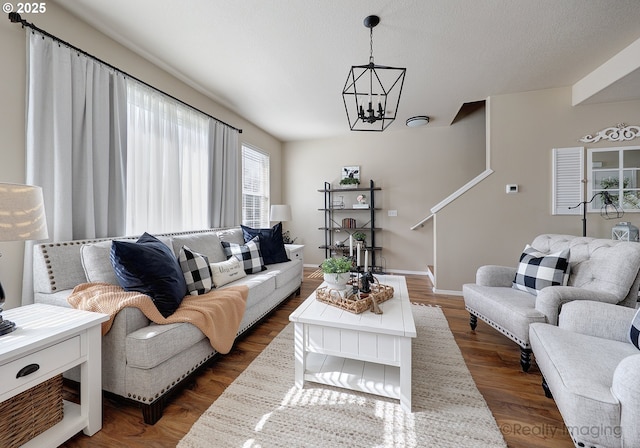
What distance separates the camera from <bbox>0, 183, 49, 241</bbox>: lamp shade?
108cm

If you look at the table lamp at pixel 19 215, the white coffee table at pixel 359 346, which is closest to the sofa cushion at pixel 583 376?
the white coffee table at pixel 359 346

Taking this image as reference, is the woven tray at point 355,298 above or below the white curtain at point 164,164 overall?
below

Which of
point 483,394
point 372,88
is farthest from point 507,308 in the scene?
point 372,88

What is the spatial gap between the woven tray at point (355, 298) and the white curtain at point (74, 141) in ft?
6.03

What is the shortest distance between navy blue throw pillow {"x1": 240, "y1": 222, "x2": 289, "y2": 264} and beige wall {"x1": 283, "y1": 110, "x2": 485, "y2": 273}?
2.08 m

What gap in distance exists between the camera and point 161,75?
272 centimetres

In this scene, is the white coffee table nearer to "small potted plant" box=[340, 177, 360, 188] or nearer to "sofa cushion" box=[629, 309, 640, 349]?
"sofa cushion" box=[629, 309, 640, 349]

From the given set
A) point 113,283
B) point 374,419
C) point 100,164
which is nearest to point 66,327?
point 113,283

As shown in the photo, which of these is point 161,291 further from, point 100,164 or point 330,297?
point 100,164

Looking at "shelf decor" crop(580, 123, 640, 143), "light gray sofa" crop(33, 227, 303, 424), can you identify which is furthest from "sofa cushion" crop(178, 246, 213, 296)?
"shelf decor" crop(580, 123, 640, 143)

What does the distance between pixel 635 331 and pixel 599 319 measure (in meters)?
0.17

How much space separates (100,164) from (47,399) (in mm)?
1594

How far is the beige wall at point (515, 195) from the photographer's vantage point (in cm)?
318

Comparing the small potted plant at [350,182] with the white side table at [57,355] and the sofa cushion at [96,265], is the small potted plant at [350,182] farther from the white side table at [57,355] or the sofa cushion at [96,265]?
the white side table at [57,355]
